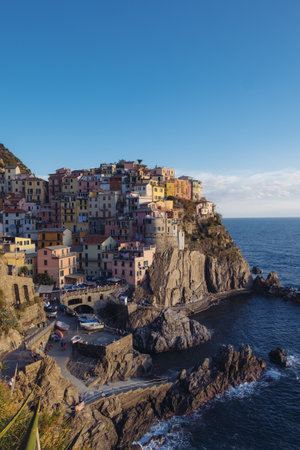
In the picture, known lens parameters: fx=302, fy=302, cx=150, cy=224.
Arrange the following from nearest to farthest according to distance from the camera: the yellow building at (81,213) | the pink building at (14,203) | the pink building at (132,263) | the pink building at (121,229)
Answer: the pink building at (132,263) → the pink building at (121,229) → the yellow building at (81,213) → the pink building at (14,203)

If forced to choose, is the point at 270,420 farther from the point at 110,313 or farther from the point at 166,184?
the point at 166,184

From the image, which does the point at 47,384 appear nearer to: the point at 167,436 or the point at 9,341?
the point at 9,341

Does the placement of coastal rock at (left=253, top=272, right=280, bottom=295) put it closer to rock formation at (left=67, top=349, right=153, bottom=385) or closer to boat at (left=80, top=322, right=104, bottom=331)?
rock formation at (left=67, top=349, right=153, bottom=385)

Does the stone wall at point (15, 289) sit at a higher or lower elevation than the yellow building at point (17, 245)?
lower

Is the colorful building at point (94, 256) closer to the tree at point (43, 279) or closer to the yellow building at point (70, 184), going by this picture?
the tree at point (43, 279)

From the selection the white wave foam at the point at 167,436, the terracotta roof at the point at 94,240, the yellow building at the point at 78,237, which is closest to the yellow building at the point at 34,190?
the yellow building at the point at 78,237

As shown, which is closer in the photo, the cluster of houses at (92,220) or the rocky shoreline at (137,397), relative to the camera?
the rocky shoreline at (137,397)

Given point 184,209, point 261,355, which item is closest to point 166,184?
point 184,209
